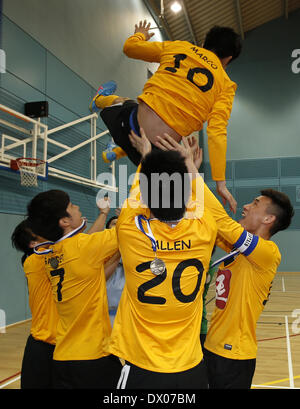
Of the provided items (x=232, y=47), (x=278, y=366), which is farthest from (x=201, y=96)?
(x=278, y=366)

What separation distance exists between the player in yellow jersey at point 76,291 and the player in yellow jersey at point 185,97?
0.67 meters

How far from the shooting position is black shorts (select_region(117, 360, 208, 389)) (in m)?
1.41

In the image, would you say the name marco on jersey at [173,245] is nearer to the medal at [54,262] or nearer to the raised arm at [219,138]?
the medal at [54,262]

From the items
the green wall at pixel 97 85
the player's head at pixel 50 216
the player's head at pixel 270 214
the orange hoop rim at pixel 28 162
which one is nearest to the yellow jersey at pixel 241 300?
the player's head at pixel 270 214

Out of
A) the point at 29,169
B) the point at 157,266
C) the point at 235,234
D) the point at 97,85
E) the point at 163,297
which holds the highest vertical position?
the point at 97,85

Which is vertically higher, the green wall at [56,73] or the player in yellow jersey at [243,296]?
the green wall at [56,73]

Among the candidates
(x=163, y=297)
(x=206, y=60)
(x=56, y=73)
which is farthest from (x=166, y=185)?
(x=56, y=73)

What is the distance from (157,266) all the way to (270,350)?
395 centimetres

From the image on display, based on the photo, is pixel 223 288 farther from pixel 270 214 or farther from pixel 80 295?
pixel 80 295

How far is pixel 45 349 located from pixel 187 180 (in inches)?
54.3

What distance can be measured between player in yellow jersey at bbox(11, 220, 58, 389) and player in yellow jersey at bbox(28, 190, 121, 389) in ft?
0.77

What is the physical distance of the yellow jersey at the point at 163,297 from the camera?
1.47m

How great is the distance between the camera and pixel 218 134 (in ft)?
7.74
